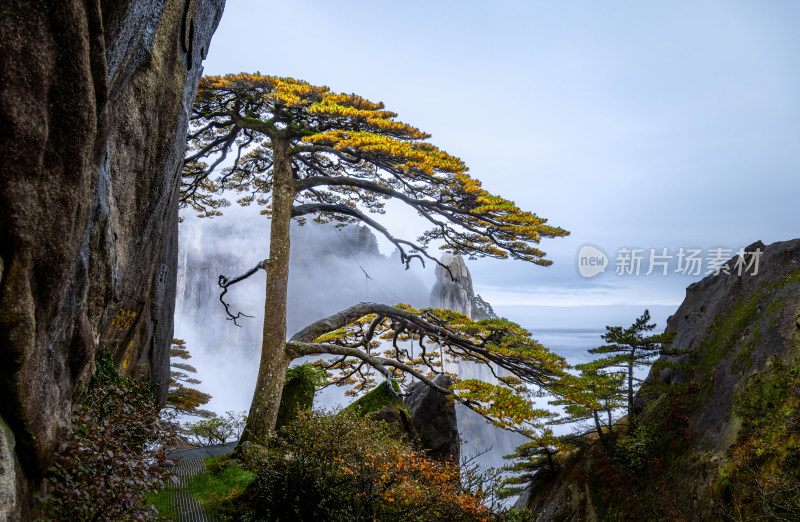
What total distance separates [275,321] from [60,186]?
601cm

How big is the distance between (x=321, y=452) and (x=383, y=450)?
0.70 meters

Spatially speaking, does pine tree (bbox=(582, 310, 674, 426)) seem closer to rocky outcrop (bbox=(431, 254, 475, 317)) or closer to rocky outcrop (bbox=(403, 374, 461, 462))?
rocky outcrop (bbox=(403, 374, 461, 462))

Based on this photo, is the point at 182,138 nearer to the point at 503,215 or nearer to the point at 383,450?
the point at 383,450

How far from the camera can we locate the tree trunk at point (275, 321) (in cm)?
778

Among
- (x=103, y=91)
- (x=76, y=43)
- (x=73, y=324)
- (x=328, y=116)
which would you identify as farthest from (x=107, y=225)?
(x=328, y=116)

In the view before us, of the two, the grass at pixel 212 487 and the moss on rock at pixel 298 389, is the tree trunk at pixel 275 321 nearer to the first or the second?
the grass at pixel 212 487

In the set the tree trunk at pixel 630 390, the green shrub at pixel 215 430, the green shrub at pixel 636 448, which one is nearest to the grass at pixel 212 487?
the green shrub at pixel 215 430

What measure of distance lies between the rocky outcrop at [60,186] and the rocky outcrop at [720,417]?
18.9 feet

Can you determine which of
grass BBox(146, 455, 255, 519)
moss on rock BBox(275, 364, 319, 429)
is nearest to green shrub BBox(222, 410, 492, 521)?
grass BBox(146, 455, 255, 519)

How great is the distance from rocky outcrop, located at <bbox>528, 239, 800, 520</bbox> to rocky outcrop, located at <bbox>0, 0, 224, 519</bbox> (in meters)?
5.76

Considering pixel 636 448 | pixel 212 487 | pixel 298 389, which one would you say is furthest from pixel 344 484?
pixel 298 389

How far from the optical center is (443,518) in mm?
4949

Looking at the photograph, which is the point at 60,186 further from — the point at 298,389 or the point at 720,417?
the point at 298,389

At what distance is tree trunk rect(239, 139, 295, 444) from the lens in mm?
7781
